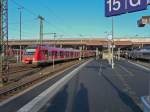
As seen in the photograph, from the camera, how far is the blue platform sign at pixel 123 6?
10958 mm

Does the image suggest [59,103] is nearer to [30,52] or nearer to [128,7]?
[128,7]

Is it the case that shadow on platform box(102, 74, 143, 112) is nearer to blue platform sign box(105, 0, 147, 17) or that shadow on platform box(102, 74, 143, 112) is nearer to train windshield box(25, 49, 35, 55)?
blue platform sign box(105, 0, 147, 17)

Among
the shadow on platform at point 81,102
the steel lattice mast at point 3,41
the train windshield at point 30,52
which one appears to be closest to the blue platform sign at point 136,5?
the shadow on platform at point 81,102

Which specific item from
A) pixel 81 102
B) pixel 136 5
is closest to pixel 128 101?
pixel 81 102

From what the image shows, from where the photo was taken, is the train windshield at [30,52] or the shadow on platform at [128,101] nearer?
the shadow on platform at [128,101]

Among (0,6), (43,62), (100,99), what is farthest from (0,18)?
(43,62)

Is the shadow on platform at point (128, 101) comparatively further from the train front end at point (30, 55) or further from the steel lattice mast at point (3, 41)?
the train front end at point (30, 55)

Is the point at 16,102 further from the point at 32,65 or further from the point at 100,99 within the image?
the point at 32,65

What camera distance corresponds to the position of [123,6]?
11672 mm

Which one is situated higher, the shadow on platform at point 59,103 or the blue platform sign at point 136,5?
the blue platform sign at point 136,5

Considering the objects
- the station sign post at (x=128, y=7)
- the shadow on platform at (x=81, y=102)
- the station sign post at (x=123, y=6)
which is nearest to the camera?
the station sign post at (x=128, y=7)

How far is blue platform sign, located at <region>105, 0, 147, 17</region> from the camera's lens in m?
11.0

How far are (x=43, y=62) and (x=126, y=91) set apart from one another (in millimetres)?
31063

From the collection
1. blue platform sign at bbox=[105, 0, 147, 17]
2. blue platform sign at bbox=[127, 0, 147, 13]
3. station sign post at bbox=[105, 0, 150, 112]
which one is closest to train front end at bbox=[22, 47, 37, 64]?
station sign post at bbox=[105, 0, 150, 112]
